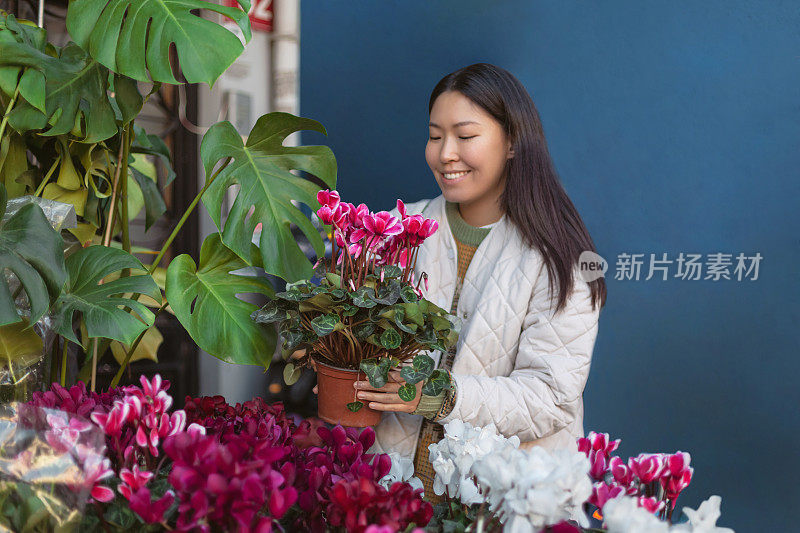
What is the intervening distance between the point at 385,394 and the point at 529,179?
0.61 metres

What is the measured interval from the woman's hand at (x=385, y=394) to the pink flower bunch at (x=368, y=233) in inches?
7.0

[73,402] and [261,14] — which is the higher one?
[261,14]

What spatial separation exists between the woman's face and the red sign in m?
1.09

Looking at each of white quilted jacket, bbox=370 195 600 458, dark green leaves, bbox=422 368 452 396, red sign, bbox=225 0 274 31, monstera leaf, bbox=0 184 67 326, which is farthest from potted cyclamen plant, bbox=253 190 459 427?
red sign, bbox=225 0 274 31

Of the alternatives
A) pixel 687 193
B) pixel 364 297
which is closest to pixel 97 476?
pixel 364 297

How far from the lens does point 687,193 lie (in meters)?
1.53

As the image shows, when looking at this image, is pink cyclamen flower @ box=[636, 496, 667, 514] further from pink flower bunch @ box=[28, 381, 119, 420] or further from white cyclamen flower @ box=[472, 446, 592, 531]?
pink flower bunch @ box=[28, 381, 119, 420]

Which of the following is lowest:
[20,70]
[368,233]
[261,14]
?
[368,233]

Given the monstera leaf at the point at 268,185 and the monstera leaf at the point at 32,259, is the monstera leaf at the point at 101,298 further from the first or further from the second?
the monstera leaf at the point at 268,185

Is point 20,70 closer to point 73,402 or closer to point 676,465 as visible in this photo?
point 73,402

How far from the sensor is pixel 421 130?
189 centimetres

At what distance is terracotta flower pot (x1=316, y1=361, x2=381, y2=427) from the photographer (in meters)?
1.14

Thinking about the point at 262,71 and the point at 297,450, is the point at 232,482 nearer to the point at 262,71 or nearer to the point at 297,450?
the point at 297,450

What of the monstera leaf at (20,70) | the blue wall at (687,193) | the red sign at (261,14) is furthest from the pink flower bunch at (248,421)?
the red sign at (261,14)
